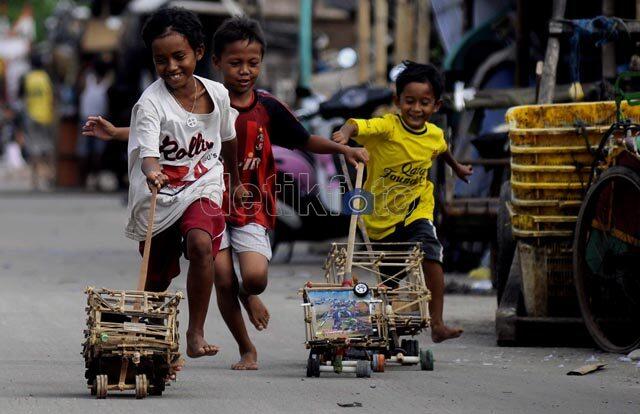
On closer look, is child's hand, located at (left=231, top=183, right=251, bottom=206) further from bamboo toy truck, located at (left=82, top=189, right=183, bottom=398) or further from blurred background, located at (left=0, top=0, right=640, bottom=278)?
blurred background, located at (left=0, top=0, right=640, bottom=278)

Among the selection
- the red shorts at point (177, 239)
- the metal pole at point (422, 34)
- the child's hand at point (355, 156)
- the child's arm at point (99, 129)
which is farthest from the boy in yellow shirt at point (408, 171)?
the metal pole at point (422, 34)

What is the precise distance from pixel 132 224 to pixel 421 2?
11.2 metres

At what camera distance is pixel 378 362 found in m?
7.54

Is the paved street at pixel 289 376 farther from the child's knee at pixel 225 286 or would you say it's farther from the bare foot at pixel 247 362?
the child's knee at pixel 225 286

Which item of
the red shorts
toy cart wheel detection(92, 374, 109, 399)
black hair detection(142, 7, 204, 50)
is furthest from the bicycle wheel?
toy cart wheel detection(92, 374, 109, 399)

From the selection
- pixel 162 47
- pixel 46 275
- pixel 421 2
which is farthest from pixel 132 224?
pixel 421 2

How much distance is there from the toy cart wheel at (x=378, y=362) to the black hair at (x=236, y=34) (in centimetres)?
165

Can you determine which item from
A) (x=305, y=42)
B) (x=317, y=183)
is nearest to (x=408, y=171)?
(x=317, y=183)

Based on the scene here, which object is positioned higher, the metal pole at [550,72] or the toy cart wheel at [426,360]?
the metal pole at [550,72]

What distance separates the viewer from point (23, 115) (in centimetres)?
3847

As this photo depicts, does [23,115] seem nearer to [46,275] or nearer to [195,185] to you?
[46,275]

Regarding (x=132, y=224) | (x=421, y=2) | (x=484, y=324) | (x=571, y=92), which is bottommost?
(x=484, y=324)

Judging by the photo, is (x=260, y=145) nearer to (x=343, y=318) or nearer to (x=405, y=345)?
(x=343, y=318)

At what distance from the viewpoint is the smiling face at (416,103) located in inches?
324
